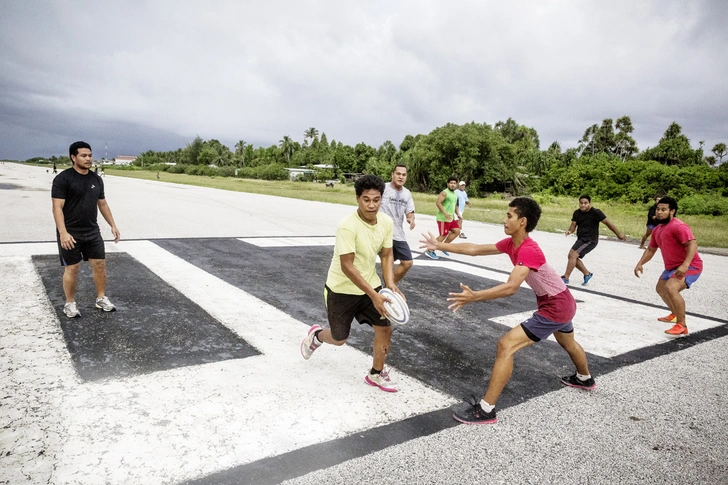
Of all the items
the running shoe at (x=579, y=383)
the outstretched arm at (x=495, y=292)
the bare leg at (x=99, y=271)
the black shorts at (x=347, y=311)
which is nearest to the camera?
the outstretched arm at (x=495, y=292)

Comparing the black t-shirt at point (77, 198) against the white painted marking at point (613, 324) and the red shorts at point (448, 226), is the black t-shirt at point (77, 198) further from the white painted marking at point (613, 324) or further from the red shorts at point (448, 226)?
the red shorts at point (448, 226)

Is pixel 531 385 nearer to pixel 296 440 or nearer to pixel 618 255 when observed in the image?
pixel 296 440

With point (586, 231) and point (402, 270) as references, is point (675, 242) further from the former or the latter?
point (402, 270)

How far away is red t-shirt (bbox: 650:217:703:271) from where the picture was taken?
5613mm

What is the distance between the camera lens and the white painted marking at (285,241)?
1080 centimetres

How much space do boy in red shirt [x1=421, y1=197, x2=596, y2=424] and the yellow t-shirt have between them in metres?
0.55

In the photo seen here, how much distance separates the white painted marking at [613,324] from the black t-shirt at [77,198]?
489 centimetres

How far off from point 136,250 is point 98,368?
5677 millimetres

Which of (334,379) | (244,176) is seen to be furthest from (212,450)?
(244,176)

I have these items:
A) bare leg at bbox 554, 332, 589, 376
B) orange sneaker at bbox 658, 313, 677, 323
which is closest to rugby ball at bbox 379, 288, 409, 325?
bare leg at bbox 554, 332, 589, 376

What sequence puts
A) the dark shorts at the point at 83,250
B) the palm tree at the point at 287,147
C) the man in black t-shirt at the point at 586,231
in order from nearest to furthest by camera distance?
the dark shorts at the point at 83,250, the man in black t-shirt at the point at 586,231, the palm tree at the point at 287,147

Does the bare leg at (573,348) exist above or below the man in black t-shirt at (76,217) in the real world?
below

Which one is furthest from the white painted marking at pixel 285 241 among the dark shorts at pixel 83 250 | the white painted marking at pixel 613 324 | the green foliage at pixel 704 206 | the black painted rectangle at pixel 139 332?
A: the green foliage at pixel 704 206

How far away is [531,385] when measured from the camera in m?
4.05
